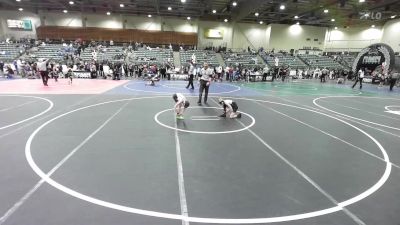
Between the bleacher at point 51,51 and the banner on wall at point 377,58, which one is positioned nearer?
the banner on wall at point 377,58

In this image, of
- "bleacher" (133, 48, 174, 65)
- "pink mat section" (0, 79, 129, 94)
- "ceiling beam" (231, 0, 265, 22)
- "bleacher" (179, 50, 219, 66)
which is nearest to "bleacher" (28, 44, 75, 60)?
"bleacher" (133, 48, 174, 65)

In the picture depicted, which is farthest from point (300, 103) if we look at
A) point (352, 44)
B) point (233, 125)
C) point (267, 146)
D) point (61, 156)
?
point (352, 44)

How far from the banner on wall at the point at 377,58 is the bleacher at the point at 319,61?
6.35 m

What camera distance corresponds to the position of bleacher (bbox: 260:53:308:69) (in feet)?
118

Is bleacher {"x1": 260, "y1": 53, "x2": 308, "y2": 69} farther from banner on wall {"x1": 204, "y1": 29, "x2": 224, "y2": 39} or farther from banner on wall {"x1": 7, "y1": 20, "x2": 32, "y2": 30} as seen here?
banner on wall {"x1": 7, "y1": 20, "x2": 32, "y2": 30}

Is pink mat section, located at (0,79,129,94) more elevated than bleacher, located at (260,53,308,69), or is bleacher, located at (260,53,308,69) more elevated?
bleacher, located at (260,53,308,69)

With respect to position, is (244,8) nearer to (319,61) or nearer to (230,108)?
(319,61)

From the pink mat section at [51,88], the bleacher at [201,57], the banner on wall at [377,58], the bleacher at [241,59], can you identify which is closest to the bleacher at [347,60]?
the banner on wall at [377,58]

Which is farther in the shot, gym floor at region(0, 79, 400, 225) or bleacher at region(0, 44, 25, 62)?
bleacher at region(0, 44, 25, 62)

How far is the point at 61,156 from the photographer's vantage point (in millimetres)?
5340

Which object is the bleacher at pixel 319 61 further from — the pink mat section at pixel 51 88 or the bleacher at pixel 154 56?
the pink mat section at pixel 51 88

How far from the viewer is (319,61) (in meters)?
38.7

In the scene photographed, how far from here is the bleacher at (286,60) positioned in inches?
1414

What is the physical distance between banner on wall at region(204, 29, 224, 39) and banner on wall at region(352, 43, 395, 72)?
18586 mm
